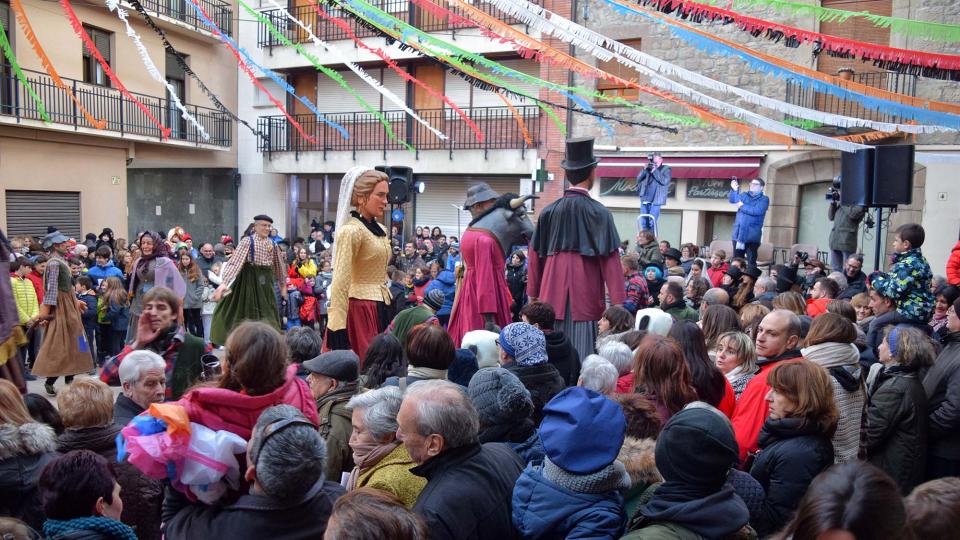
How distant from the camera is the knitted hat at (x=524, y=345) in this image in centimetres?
370

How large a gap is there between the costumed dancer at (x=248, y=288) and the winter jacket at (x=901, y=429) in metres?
4.88

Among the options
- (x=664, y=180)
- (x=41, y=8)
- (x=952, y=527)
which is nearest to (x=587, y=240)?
(x=952, y=527)

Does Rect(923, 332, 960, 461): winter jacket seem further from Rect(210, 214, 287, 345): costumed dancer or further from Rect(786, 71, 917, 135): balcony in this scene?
Rect(786, 71, 917, 135): balcony

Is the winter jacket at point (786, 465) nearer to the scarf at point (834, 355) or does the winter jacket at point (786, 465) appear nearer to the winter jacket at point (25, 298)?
the scarf at point (834, 355)

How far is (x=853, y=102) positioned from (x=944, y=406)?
45.1 ft

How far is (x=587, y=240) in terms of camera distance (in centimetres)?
530

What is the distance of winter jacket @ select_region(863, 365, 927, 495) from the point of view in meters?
3.85

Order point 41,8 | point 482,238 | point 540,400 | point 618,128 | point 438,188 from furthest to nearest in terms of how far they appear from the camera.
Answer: point 438,188 → point 618,128 → point 41,8 → point 482,238 → point 540,400

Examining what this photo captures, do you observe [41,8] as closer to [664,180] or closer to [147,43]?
[147,43]

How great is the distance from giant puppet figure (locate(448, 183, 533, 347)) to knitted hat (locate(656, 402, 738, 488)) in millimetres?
3457

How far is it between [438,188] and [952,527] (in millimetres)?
21707

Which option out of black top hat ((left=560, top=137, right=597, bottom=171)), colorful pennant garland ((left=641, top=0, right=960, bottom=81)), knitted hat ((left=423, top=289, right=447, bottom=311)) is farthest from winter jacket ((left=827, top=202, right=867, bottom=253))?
knitted hat ((left=423, top=289, right=447, bottom=311))

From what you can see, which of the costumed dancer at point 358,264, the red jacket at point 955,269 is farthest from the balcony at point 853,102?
the costumed dancer at point 358,264

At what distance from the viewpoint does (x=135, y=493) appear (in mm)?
3066
